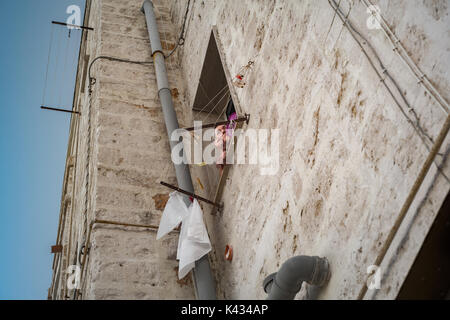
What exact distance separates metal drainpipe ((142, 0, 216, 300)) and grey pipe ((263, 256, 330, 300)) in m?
1.64

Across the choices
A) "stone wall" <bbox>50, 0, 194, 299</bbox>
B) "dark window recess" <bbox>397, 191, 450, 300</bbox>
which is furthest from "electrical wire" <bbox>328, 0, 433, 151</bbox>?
"stone wall" <bbox>50, 0, 194, 299</bbox>

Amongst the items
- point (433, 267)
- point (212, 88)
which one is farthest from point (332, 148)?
point (212, 88)

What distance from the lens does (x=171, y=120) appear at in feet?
20.4

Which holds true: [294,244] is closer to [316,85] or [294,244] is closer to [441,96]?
[316,85]

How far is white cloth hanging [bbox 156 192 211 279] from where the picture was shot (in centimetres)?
460

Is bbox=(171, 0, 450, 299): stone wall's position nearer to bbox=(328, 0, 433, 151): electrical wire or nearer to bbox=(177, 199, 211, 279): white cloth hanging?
bbox=(328, 0, 433, 151): electrical wire

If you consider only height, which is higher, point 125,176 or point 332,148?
point 332,148

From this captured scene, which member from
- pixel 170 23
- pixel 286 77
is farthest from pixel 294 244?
pixel 170 23

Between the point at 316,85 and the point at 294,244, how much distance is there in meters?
1.16

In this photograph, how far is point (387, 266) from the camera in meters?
2.39

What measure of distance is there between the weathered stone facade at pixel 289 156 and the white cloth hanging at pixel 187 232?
0.27 metres

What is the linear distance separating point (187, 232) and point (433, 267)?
276 cm

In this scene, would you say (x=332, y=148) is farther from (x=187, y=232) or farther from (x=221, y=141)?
(x=221, y=141)

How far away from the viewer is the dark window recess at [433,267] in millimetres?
2168
